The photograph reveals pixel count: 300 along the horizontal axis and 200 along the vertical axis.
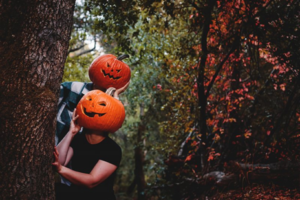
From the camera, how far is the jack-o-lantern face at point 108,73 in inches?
127

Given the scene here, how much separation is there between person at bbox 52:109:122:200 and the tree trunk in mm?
421

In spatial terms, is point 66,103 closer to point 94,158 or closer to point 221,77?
point 94,158

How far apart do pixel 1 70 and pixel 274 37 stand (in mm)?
4769

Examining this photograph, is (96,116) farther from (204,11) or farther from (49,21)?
(204,11)

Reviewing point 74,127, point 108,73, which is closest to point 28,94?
point 74,127

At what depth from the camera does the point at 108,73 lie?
3.25m

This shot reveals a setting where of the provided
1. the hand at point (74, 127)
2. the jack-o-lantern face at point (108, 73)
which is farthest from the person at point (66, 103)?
the hand at point (74, 127)

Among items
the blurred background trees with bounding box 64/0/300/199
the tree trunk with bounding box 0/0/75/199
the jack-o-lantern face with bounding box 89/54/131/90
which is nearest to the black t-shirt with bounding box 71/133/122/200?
the tree trunk with bounding box 0/0/75/199

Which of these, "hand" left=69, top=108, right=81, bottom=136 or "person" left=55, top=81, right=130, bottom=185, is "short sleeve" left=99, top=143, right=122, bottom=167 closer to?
"hand" left=69, top=108, right=81, bottom=136

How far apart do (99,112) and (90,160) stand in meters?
0.50

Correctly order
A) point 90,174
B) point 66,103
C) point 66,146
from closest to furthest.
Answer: point 90,174 → point 66,146 → point 66,103

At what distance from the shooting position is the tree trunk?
4.81 ft

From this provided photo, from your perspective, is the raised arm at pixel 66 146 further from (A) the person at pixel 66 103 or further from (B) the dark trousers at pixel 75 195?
(A) the person at pixel 66 103

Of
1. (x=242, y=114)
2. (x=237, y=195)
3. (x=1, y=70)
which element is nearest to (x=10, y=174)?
(x=1, y=70)
